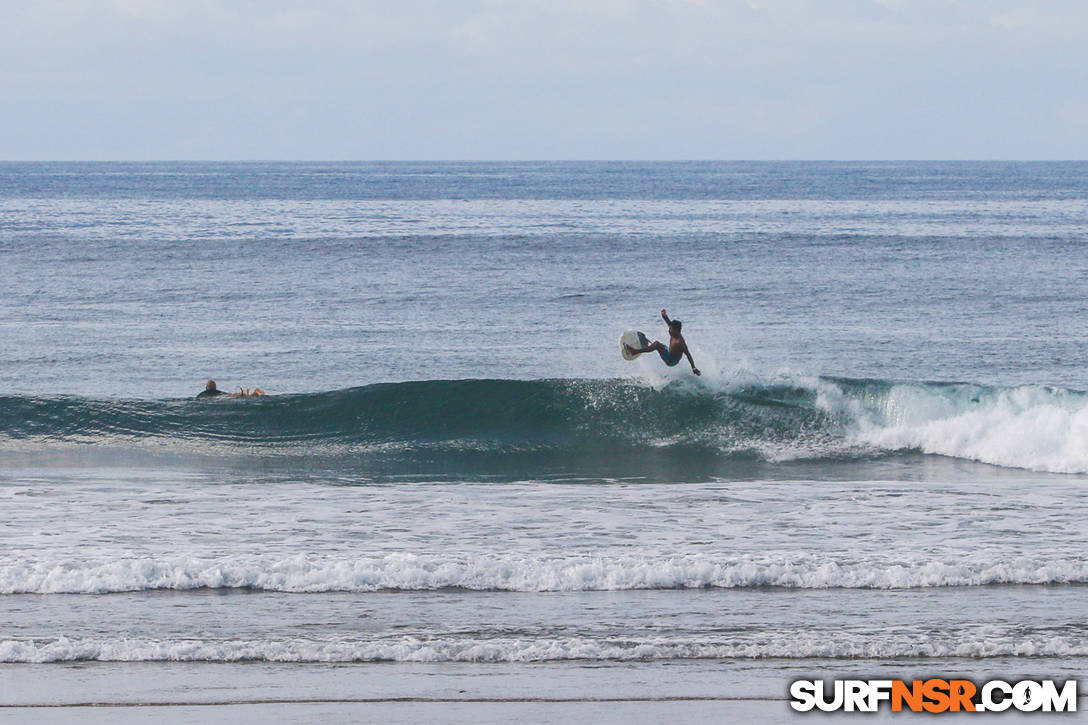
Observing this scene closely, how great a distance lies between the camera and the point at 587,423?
74.1 feet

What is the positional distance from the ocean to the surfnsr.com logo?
0.23 m

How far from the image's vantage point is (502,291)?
134 feet

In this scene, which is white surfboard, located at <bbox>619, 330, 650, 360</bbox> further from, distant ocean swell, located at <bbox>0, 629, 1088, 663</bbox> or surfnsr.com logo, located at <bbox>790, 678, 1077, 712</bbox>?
surfnsr.com logo, located at <bbox>790, 678, 1077, 712</bbox>

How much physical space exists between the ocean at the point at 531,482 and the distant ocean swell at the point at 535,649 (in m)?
0.04

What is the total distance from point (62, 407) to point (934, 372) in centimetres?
1752

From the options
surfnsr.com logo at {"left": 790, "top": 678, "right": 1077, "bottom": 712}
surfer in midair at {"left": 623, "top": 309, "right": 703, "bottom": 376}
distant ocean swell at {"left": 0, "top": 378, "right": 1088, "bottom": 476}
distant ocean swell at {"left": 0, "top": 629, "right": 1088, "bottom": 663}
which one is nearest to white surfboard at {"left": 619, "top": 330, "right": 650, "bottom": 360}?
surfer in midair at {"left": 623, "top": 309, "right": 703, "bottom": 376}

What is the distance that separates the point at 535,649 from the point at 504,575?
6.99 ft

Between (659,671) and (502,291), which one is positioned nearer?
(659,671)

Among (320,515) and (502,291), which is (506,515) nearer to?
(320,515)

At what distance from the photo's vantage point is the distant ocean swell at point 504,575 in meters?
11.8

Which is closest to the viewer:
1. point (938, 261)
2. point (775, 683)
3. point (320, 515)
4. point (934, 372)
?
point (775, 683)

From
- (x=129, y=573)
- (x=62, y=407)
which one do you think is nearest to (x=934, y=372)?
(x=62, y=407)

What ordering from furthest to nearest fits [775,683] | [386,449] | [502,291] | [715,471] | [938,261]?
1. [938,261]
2. [502,291]
3. [386,449]
4. [715,471]
5. [775,683]

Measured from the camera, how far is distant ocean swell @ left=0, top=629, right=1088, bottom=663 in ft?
32.2
